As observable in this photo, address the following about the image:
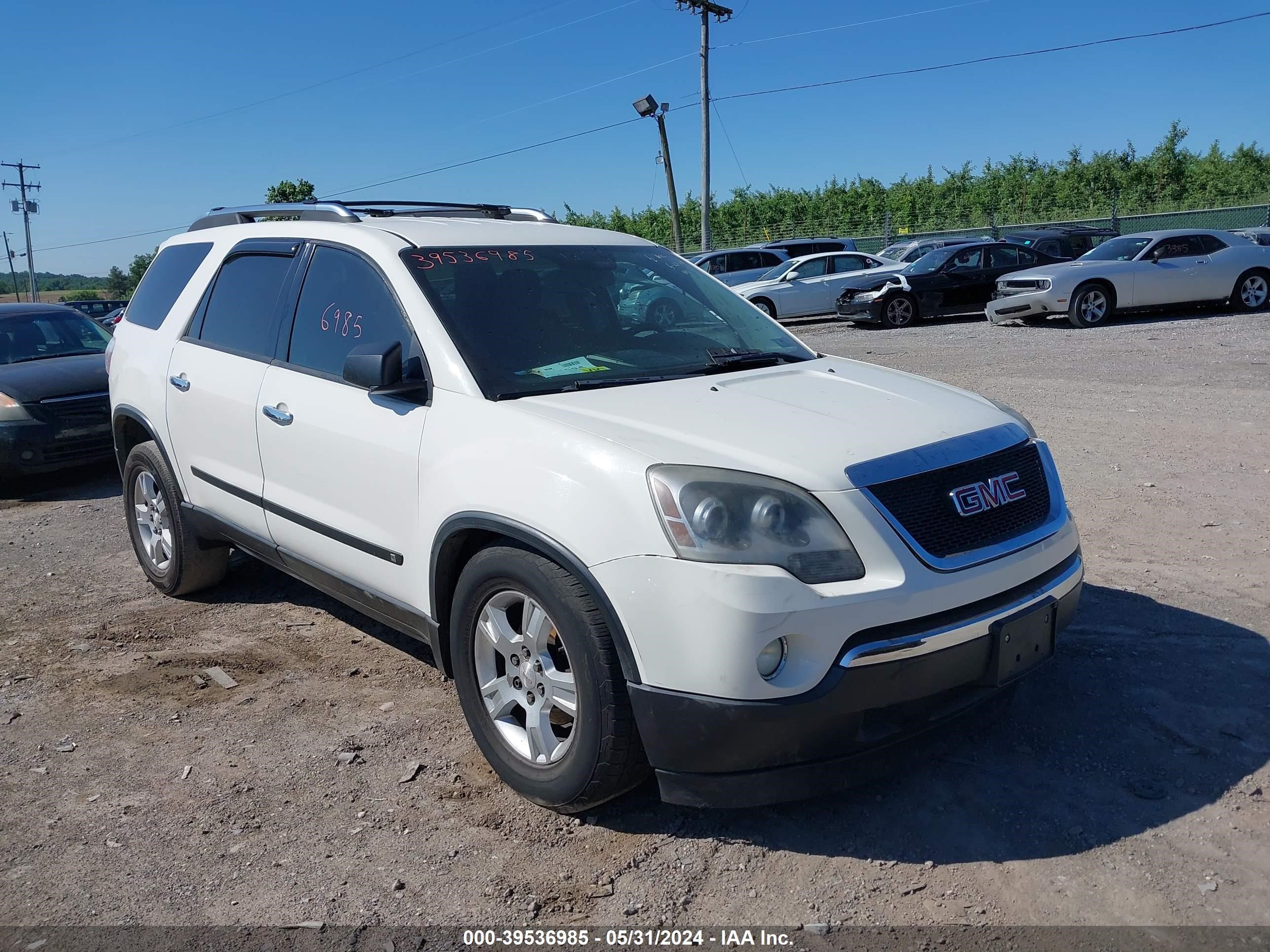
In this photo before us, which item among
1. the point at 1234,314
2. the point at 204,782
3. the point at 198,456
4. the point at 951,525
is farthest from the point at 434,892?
the point at 1234,314

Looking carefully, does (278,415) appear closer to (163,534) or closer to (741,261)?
(163,534)

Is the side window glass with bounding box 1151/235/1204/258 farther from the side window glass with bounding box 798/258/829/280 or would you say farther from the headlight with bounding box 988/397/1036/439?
the headlight with bounding box 988/397/1036/439

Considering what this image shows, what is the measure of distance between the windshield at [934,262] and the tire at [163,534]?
16094 mm

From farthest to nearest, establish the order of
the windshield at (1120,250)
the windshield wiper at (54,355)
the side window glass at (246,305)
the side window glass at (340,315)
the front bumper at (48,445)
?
the windshield at (1120,250) → the windshield wiper at (54,355) → the front bumper at (48,445) → the side window glass at (246,305) → the side window glass at (340,315)

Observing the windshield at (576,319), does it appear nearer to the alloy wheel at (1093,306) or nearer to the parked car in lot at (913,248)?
the alloy wheel at (1093,306)

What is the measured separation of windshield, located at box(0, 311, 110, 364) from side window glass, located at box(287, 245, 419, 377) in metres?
6.25

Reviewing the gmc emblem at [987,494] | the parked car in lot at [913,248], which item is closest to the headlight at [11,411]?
the gmc emblem at [987,494]

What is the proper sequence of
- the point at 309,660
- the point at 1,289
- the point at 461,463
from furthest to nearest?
the point at 1,289
the point at 309,660
the point at 461,463

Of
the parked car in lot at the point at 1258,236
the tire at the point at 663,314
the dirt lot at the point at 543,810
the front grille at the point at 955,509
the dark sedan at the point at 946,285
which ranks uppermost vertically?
the parked car in lot at the point at 1258,236

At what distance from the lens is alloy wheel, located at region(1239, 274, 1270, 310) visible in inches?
654

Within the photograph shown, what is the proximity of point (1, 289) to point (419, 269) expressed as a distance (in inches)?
6003

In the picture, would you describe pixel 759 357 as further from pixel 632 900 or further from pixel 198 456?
pixel 198 456

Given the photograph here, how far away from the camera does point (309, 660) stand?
15.3 ft

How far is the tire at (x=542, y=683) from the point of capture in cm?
287
